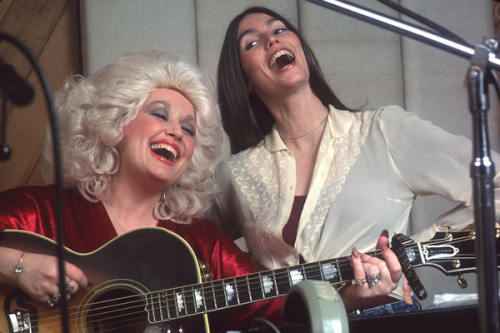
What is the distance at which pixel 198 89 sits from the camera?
1.56 m

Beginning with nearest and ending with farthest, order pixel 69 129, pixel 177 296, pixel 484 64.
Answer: pixel 484 64
pixel 177 296
pixel 69 129

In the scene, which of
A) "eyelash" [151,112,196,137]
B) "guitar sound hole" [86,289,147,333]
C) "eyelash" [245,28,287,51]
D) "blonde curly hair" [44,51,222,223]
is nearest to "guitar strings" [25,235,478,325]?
"guitar sound hole" [86,289,147,333]

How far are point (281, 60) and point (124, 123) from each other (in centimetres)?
45

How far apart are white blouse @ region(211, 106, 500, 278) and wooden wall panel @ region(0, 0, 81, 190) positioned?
62 cm

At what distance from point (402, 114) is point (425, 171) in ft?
0.56

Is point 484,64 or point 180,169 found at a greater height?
point 180,169

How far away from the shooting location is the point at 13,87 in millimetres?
667

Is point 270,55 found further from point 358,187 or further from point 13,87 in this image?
point 13,87

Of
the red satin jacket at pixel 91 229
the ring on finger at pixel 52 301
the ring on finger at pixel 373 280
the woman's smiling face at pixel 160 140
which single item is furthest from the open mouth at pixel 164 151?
the ring on finger at pixel 373 280

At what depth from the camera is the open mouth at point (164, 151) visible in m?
1.45

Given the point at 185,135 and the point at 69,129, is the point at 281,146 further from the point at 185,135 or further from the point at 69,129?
the point at 69,129

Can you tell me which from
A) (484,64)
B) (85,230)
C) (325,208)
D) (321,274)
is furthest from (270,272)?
(484,64)

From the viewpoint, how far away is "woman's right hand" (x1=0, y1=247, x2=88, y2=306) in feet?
4.02

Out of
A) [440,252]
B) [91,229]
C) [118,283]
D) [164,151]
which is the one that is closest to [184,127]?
[164,151]
